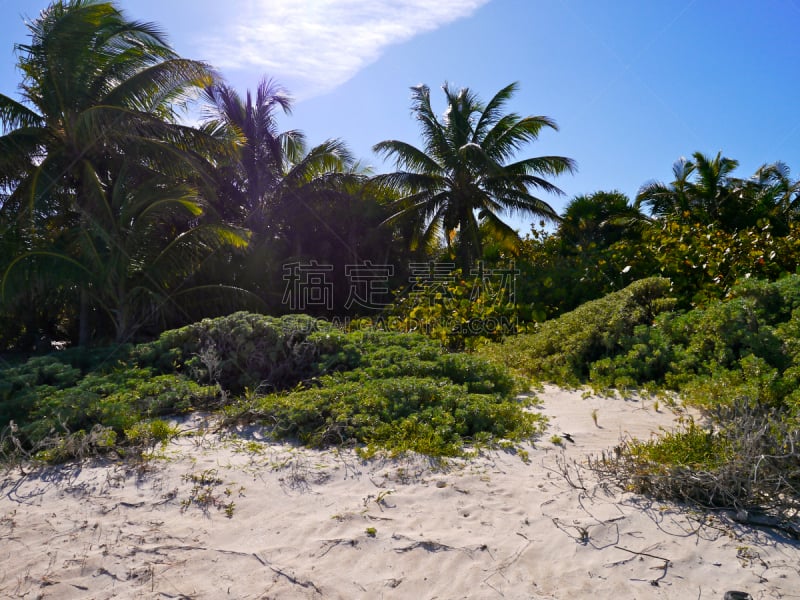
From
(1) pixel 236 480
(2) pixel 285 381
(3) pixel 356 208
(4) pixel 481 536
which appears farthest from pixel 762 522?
(3) pixel 356 208

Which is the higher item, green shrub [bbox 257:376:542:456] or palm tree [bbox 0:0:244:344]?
palm tree [bbox 0:0:244:344]

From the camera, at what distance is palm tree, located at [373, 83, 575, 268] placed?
48.3ft

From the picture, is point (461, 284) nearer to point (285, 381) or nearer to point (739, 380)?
point (285, 381)

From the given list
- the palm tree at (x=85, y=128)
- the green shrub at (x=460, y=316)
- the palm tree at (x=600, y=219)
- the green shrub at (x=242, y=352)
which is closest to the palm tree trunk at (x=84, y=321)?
the palm tree at (x=85, y=128)

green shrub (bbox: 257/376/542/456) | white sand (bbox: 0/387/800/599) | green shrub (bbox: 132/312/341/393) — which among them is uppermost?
green shrub (bbox: 132/312/341/393)

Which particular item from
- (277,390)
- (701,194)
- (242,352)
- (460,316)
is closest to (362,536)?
(277,390)

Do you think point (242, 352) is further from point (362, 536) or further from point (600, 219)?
point (600, 219)

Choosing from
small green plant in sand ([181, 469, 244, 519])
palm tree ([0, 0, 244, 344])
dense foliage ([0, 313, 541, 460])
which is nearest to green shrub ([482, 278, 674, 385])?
dense foliage ([0, 313, 541, 460])

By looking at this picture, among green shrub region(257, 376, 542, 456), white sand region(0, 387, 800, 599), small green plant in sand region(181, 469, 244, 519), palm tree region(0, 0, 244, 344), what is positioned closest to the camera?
white sand region(0, 387, 800, 599)

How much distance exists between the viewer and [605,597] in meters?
2.68

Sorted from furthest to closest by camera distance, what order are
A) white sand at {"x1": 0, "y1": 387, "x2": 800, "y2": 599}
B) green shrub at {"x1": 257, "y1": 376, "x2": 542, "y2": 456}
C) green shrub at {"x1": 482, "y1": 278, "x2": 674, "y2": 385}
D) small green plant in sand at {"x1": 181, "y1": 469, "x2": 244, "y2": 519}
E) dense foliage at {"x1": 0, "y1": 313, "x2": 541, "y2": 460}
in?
1. green shrub at {"x1": 482, "y1": 278, "x2": 674, "y2": 385}
2. dense foliage at {"x1": 0, "y1": 313, "x2": 541, "y2": 460}
3. green shrub at {"x1": 257, "y1": 376, "x2": 542, "y2": 456}
4. small green plant in sand at {"x1": 181, "y1": 469, "x2": 244, "y2": 519}
5. white sand at {"x1": 0, "y1": 387, "x2": 800, "y2": 599}

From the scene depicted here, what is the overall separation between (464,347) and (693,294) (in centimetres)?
388

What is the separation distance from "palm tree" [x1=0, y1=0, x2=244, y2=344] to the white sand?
22.7ft

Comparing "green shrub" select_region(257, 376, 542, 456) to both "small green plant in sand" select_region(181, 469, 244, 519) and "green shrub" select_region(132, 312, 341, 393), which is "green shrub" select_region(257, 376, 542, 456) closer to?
"small green plant in sand" select_region(181, 469, 244, 519)
